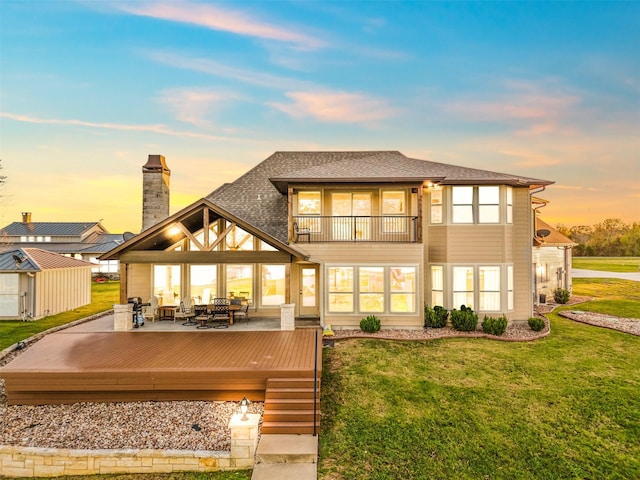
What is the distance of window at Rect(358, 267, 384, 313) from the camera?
11.3 meters

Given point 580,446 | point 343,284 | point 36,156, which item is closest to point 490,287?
point 343,284

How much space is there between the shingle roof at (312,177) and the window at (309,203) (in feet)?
3.05

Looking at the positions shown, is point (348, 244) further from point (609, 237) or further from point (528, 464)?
point (609, 237)

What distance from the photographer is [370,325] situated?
10750 mm

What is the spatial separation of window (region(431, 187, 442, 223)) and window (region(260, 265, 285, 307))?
676cm

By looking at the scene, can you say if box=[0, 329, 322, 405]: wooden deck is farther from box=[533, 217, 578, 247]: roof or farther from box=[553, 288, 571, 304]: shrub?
box=[553, 288, 571, 304]: shrub

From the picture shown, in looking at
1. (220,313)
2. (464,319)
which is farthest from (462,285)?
(220,313)

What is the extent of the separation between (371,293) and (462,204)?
5.28m

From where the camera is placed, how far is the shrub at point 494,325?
1080 centimetres

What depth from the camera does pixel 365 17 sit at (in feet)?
68.5

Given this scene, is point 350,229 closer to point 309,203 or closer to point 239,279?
point 309,203

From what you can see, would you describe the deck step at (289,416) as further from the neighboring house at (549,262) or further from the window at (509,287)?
the neighboring house at (549,262)

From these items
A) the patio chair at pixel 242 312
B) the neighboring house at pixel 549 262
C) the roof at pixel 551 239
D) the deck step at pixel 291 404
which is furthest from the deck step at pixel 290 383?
the roof at pixel 551 239

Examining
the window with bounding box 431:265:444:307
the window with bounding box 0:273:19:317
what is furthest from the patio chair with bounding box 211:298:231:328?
the window with bounding box 0:273:19:317
